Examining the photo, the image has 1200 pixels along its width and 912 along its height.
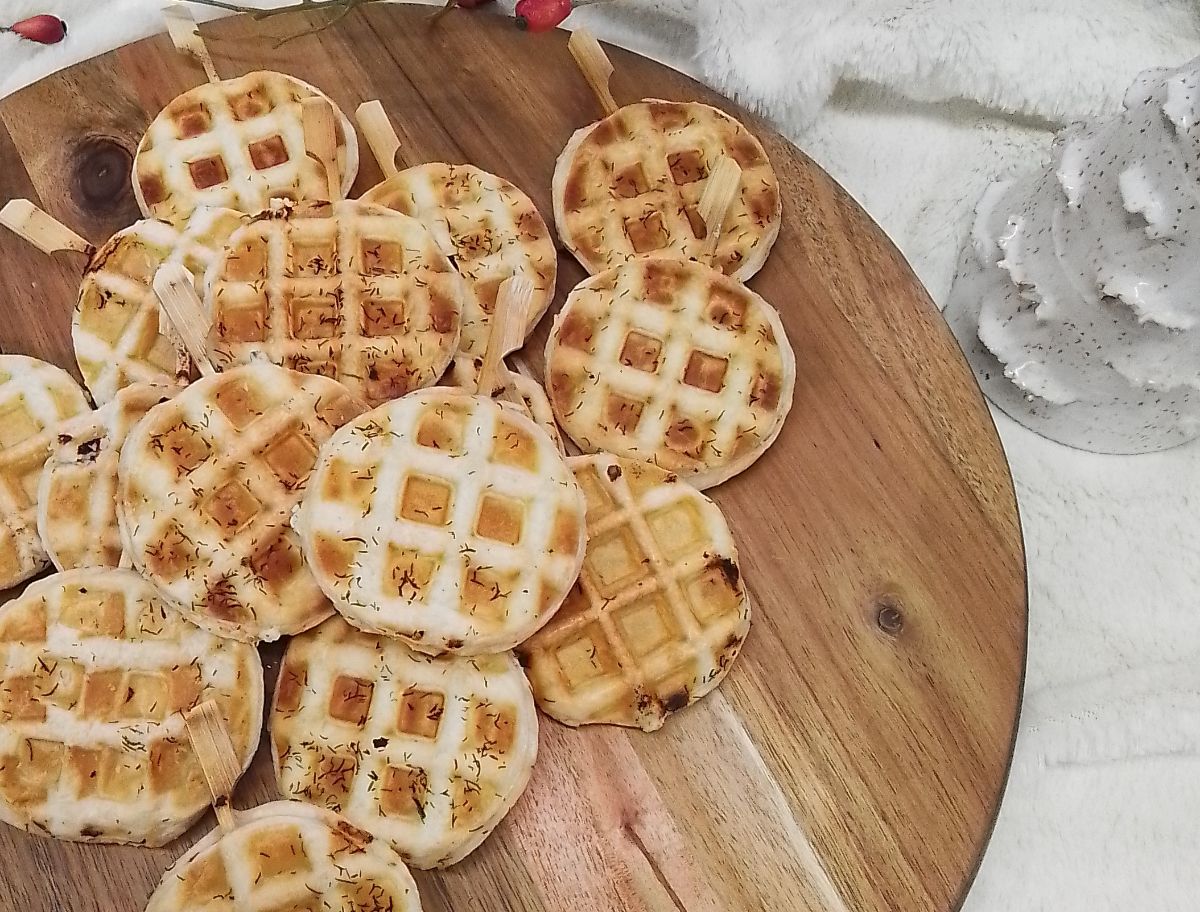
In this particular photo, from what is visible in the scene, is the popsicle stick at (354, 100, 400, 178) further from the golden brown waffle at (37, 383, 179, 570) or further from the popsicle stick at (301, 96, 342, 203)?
the golden brown waffle at (37, 383, 179, 570)

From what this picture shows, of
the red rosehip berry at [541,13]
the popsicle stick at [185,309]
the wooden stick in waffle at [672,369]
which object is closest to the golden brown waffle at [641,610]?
the wooden stick in waffle at [672,369]

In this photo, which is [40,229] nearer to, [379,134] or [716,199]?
[379,134]

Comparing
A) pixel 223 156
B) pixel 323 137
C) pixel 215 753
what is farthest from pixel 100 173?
pixel 215 753

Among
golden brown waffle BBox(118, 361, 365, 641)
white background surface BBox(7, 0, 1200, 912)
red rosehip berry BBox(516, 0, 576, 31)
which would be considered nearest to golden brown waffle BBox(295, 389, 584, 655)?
golden brown waffle BBox(118, 361, 365, 641)

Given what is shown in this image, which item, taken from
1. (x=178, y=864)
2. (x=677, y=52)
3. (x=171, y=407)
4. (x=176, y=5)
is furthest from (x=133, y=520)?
(x=677, y=52)

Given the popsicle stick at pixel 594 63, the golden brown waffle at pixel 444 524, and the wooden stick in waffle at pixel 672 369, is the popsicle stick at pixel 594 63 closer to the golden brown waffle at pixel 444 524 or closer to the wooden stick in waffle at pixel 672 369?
the wooden stick in waffle at pixel 672 369

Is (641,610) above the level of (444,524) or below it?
below

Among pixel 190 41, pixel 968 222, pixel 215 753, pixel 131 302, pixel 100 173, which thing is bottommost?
pixel 968 222
